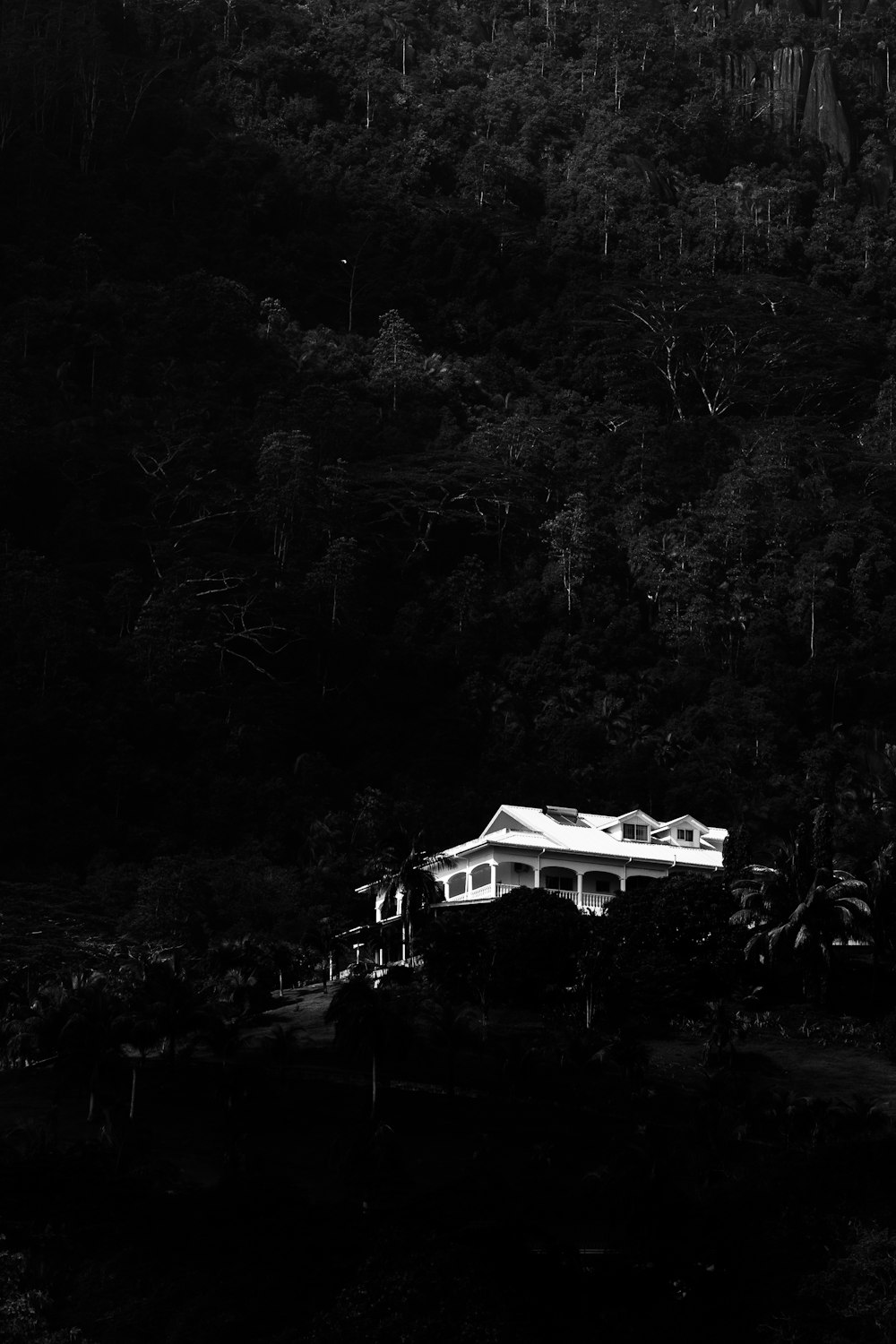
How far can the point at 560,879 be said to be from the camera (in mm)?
84750

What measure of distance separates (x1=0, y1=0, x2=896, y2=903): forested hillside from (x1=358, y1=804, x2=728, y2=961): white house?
8575mm

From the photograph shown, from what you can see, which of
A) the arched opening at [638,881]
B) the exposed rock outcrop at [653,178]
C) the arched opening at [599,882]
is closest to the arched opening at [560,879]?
the arched opening at [599,882]

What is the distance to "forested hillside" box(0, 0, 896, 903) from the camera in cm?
11362

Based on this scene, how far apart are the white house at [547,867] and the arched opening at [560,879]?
3cm

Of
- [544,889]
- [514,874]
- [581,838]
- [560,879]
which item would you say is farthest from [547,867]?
[544,889]

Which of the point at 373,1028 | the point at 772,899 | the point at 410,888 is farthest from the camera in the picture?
the point at 410,888

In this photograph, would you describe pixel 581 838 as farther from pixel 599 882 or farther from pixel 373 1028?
pixel 373 1028

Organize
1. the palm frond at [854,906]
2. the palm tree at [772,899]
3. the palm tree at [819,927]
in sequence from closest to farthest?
the palm tree at [819,927] → the palm tree at [772,899] → the palm frond at [854,906]

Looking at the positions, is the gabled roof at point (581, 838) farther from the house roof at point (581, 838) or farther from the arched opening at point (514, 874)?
the arched opening at point (514, 874)

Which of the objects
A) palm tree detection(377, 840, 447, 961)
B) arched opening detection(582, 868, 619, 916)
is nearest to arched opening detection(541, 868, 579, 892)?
arched opening detection(582, 868, 619, 916)

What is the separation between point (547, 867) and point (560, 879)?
76cm

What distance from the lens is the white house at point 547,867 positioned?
8269cm

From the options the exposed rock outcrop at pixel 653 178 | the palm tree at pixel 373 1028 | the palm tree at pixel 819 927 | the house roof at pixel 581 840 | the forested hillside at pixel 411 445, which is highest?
the exposed rock outcrop at pixel 653 178

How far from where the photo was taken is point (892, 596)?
5103 inches
